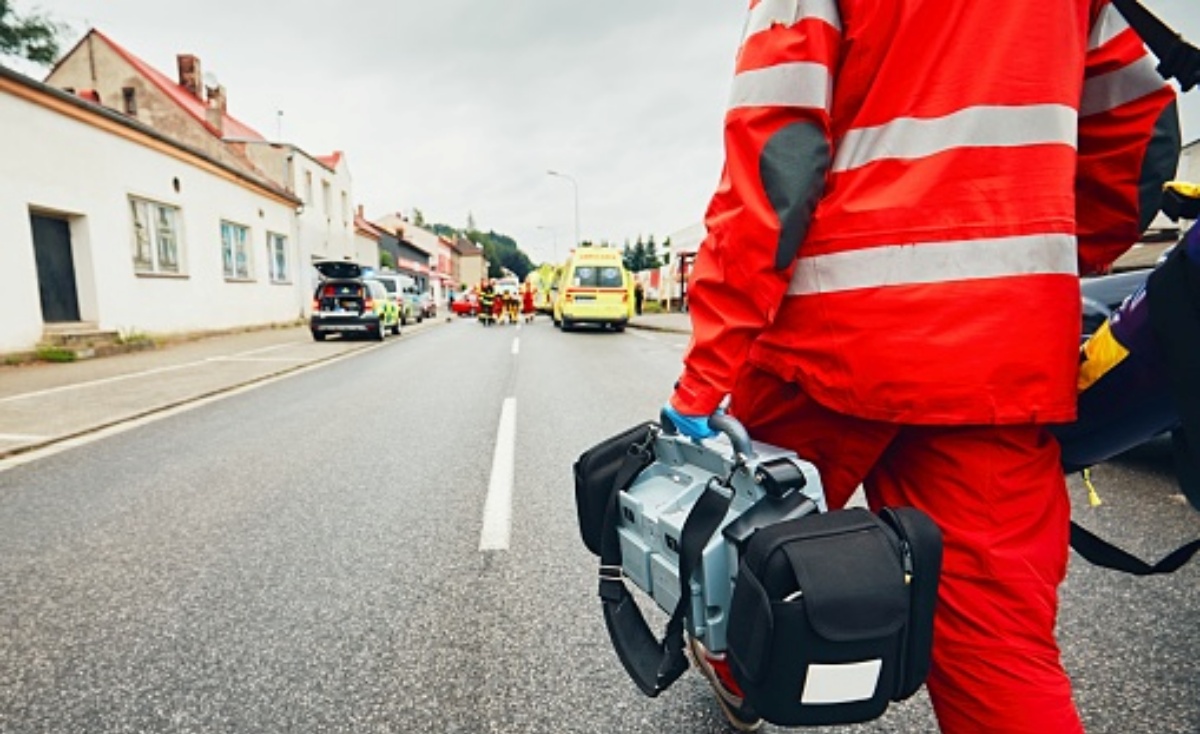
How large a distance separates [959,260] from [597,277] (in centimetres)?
1862

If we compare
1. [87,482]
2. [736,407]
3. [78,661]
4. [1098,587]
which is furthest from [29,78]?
[1098,587]

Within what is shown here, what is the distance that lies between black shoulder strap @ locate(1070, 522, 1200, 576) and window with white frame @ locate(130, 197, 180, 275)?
17373 millimetres

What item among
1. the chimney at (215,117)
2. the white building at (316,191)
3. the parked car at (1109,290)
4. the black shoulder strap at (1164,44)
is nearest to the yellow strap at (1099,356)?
the black shoulder strap at (1164,44)

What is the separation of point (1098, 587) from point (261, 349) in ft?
47.2

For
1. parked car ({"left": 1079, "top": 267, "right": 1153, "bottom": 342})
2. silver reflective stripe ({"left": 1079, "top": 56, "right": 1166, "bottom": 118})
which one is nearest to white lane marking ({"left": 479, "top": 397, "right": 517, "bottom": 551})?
silver reflective stripe ({"left": 1079, "top": 56, "right": 1166, "bottom": 118})

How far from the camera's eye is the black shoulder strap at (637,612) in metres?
1.15

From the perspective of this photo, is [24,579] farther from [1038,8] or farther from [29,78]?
[29,78]

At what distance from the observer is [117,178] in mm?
13516

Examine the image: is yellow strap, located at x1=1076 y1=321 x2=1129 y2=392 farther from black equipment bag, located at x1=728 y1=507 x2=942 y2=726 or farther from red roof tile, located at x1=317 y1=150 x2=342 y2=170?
red roof tile, located at x1=317 y1=150 x2=342 y2=170

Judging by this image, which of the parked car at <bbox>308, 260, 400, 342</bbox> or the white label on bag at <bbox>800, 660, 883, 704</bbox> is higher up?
the parked car at <bbox>308, 260, 400, 342</bbox>

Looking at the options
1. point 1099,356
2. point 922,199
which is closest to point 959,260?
point 922,199

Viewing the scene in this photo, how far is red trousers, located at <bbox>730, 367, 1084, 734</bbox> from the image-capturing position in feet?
3.54

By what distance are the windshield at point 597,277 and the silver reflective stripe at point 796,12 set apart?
1823 cm

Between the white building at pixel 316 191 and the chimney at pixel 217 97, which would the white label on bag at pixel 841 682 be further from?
the chimney at pixel 217 97
